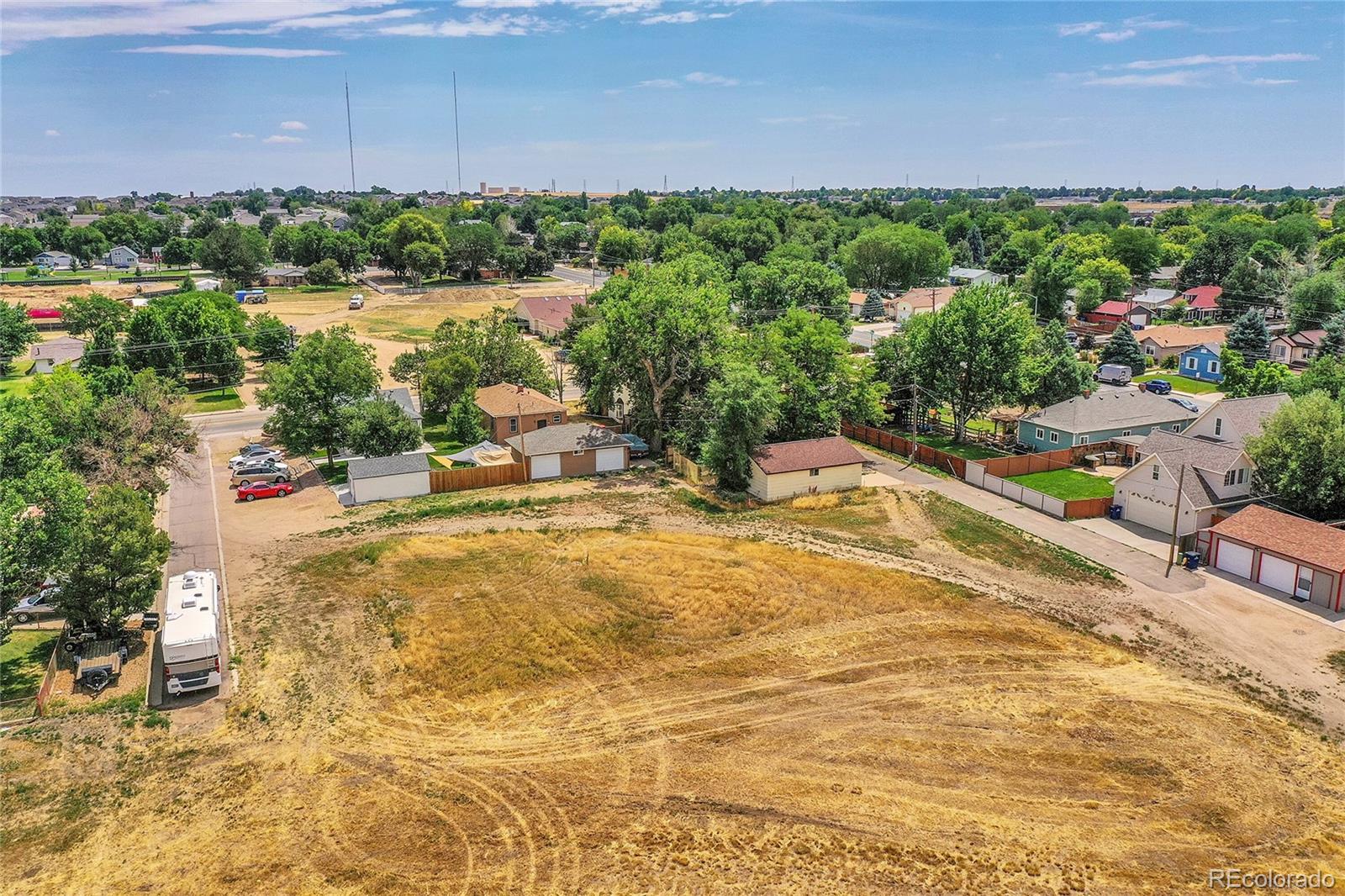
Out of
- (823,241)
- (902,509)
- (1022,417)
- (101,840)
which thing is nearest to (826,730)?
(101,840)

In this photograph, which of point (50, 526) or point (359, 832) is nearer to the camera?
point (359, 832)

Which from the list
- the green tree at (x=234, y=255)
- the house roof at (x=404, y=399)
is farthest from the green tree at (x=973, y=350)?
the green tree at (x=234, y=255)

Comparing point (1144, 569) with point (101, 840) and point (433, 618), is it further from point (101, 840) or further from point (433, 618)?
point (101, 840)

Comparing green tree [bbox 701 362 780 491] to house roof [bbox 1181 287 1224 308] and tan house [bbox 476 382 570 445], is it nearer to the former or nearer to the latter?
tan house [bbox 476 382 570 445]

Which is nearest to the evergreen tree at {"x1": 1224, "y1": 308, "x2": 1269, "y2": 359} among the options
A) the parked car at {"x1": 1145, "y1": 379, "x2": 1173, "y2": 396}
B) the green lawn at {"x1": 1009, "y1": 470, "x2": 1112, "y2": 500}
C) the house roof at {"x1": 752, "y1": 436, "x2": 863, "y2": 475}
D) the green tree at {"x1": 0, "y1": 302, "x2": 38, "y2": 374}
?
the parked car at {"x1": 1145, "y1": 379, "x2": 1173, "y2": 396}

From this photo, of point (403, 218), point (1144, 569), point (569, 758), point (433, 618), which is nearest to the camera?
point (569, 758)

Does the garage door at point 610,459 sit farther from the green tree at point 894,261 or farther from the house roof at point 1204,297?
the house roof at point 1204,297

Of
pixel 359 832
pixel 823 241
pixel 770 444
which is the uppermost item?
pixel 823 241
